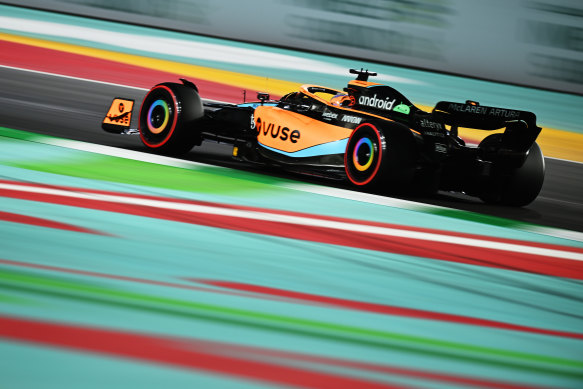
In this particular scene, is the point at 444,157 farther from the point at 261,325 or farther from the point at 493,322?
the point at 261,325

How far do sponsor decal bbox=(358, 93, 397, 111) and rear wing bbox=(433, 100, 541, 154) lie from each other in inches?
16.4

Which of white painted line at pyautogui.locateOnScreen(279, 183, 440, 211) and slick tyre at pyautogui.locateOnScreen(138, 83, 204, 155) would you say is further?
slick tyre at pyautogui.locateOnScreen(138, 83, 204, 155)

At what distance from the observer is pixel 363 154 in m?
7.66

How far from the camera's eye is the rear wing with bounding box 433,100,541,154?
7996 millimetres

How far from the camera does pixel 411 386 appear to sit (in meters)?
3.31

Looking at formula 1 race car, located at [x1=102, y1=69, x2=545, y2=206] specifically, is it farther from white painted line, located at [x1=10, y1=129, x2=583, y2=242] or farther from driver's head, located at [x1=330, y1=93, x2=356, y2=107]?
white painted line, located at [x1=10, y1=129, x2=583, y2=242]

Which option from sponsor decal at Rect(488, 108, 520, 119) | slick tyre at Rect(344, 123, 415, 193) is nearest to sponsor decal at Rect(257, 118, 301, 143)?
slick tyre at Rect(344, 123, 415, 193)

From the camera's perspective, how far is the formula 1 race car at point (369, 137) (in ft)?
24.8

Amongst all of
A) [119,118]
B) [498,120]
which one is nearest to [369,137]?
→ [498,120]

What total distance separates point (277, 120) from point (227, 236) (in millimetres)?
3005

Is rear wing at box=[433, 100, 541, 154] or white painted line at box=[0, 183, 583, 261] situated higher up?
rear wing at box=[433, 100, 541, 154]

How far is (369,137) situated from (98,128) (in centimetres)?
412

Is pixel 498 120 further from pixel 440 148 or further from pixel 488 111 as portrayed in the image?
pixel 440 148

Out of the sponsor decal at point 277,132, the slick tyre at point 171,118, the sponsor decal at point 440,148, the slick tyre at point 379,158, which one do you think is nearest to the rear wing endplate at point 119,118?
the slick tyre at point 171,118
